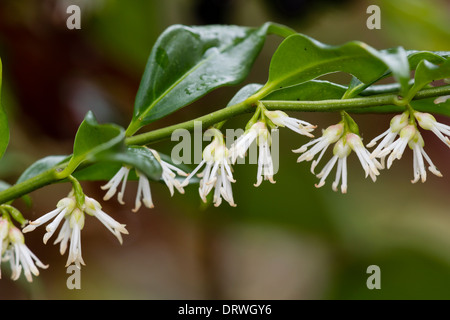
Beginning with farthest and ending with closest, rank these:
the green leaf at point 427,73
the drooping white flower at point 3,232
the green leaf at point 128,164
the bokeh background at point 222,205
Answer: the bokeh background at point 222,205 < the drooping white flower at point 3,232 < the green leaf at point 427,73 < the green leaf at point 128,164

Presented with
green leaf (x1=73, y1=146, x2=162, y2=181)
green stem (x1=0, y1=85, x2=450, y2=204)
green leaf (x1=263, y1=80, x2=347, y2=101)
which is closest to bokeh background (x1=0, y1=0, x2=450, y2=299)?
green leaf (x1=73, y1=146, x2=162, y2=181)

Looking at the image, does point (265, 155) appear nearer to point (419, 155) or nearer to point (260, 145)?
point (260, 145)

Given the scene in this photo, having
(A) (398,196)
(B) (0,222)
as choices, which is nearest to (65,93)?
(B) (0,222)

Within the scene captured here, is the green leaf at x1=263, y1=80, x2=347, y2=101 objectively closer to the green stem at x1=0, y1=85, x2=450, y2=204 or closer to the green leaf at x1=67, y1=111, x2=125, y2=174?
the green stem at x1=0, y1=85, x2=450, y2=204

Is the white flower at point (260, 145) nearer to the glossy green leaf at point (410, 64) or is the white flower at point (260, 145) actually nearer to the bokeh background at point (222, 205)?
the glossy green leaf at point (410, 64)

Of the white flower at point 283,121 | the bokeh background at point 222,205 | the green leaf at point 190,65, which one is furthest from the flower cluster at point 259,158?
the bokeh background at point 222,205

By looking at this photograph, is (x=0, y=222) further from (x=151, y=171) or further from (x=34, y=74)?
(x=34, y=74)
